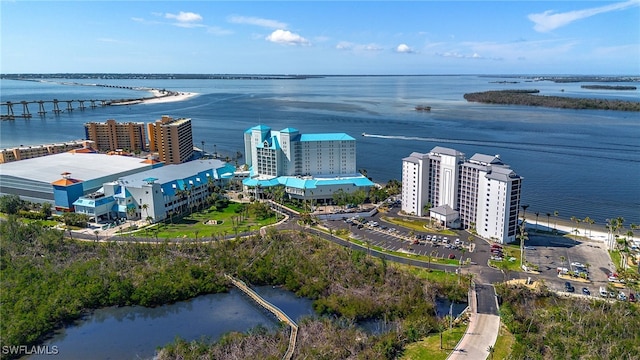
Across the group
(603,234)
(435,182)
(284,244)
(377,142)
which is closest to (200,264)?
(284,244)

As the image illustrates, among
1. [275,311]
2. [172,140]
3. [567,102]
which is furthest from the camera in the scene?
[567,102]

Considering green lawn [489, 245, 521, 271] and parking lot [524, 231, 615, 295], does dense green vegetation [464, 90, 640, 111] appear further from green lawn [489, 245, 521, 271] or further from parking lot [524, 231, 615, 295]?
green lawn [489, 245, 521, 271]

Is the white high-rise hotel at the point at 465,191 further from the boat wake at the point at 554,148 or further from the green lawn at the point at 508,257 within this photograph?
the boat wake at the point at 554,148

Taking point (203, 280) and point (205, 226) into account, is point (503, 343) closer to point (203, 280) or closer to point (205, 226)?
point (203, 280)

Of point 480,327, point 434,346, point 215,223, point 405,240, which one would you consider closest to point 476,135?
point 405,240

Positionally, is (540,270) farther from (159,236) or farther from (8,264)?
(8,264)

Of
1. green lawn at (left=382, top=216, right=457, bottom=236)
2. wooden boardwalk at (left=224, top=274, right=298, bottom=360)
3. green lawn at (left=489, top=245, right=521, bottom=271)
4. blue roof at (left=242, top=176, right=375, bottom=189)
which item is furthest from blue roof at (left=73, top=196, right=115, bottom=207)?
green lawn at (left=489, top=245, right=521, bottom=271)

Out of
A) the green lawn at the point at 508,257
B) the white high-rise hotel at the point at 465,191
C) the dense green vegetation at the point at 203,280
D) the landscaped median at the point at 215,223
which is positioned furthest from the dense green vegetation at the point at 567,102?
the dense green vegetation at the point at 203,280
